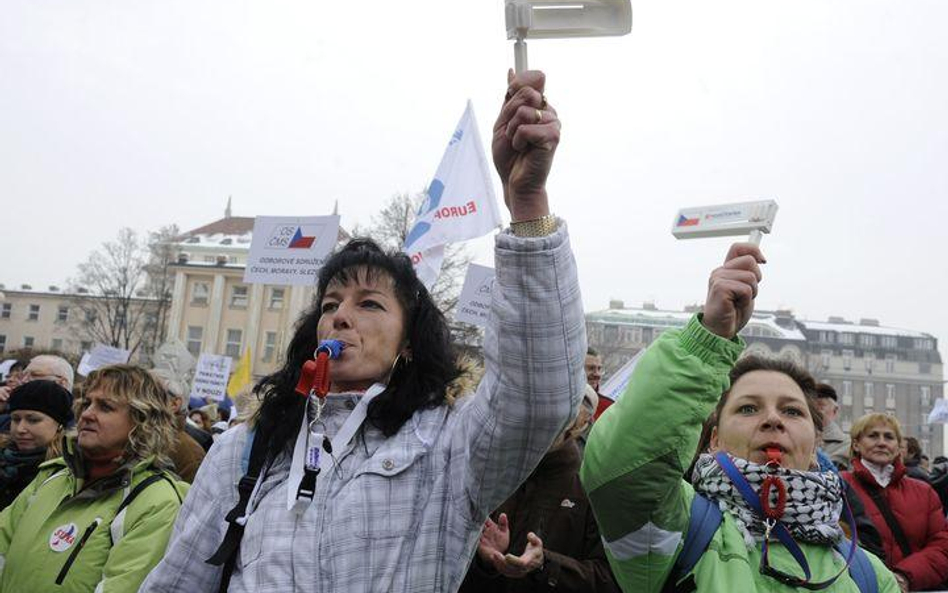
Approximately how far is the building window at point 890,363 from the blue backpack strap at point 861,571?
96615mm

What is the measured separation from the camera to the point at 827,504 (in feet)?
7.25

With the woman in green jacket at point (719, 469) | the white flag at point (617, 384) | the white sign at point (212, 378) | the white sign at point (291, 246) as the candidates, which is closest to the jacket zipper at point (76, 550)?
the woman in green jacket at point (719, 469)

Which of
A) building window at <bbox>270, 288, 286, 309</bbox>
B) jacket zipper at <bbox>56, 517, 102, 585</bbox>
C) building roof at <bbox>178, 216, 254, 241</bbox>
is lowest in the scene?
jacket zipper at <bbox>56, 517, 102, 585</bbox>

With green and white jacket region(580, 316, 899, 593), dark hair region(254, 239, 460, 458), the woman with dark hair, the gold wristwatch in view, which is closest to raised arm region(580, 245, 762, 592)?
green and white jacket region(580, 316, 899, 593)

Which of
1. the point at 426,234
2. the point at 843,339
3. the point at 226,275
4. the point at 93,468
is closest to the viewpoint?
the point at 93,468

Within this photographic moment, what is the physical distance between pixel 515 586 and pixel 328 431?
4.70 ft

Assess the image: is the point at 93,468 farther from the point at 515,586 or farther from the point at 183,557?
the point at 515,586

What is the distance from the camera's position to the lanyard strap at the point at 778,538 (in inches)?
81.7

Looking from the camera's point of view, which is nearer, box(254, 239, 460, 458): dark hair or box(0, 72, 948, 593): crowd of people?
box(0, 72, 948, 593): crowd of people

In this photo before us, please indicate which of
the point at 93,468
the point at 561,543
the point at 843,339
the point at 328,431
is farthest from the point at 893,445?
the point at 843,339

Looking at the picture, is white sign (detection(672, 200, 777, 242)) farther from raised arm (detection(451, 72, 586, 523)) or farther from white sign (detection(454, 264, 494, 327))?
white sign (detection(454, 264, 494, 327))

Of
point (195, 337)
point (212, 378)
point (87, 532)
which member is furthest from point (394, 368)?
point (195, 337)

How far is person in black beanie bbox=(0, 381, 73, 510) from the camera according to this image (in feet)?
13.7

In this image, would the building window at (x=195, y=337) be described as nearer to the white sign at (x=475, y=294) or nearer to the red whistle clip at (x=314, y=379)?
the white sign at (x=475, y=294)
